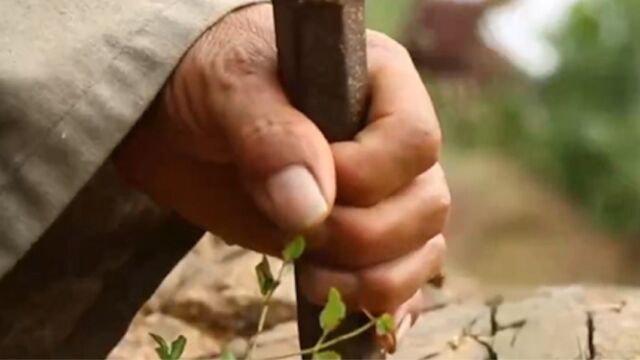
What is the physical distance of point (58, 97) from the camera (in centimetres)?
74

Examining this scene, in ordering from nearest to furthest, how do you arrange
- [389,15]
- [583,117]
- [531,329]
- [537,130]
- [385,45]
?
1. [385,45]
2. [531,329]
3. [389,15]
4. [583,117]
5. [537,130]

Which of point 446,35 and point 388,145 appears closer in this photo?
point 388,145

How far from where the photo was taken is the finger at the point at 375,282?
27.0 inches

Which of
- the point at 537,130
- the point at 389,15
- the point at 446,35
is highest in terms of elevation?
the point at 389,15

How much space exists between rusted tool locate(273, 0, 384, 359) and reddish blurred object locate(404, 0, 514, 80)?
6.51 ft

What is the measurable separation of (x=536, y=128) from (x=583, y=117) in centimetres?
15

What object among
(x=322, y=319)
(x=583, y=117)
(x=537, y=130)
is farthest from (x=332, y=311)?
(x=537, y=130)

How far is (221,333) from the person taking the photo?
1.04 metres

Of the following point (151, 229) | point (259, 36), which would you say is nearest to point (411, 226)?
point (259, 36)

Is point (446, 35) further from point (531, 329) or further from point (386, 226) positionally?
point (386, 226)

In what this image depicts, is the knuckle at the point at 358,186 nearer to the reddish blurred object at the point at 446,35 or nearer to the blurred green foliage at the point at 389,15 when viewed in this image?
the blurred green foliage at the point at 389,15

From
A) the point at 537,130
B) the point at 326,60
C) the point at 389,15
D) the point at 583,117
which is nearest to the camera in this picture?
the point at 326,60

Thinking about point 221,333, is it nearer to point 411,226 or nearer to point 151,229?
point 151,229

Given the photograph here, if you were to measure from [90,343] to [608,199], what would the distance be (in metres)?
1.84
